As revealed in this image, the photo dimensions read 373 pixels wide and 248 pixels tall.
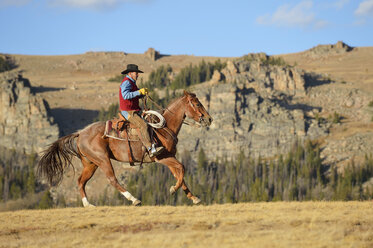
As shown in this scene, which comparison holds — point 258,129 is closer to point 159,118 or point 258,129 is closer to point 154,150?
point 159,118

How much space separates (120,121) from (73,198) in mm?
124998

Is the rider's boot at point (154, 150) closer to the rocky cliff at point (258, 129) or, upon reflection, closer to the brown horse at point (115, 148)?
the brown horse at point (115, 148)

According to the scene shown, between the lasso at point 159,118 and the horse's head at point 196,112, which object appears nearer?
the lasso at point 159,118

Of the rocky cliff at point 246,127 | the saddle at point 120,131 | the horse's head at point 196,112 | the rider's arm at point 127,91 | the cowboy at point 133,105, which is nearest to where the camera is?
the cowboy at point 133,105

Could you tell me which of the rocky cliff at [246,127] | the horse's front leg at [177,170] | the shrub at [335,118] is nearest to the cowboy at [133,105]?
the horse's front leg at [177,170]

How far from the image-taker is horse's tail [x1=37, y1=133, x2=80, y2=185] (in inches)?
770

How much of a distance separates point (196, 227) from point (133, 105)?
6.12 m

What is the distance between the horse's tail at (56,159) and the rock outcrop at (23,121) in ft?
529

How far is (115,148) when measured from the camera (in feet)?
60.8

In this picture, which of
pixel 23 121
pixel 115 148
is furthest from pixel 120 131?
pixel 23 121

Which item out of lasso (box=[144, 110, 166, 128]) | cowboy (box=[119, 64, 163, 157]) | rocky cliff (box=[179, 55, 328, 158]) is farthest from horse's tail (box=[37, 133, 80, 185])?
rocky cliff (box=[179, 55, 328, 158])

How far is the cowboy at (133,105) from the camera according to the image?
17750 mm

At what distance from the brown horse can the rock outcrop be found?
161445mm

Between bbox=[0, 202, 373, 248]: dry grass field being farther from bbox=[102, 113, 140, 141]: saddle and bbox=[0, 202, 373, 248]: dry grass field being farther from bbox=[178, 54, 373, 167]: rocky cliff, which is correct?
bbox=[178, 54, 373, 167]: rocky cliff
